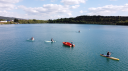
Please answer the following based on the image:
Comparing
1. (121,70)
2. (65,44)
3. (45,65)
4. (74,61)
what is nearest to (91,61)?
(74,61)

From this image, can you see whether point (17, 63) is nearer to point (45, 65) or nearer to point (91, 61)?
point (45, 65)

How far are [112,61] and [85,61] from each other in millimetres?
8390

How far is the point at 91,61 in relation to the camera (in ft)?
90.3

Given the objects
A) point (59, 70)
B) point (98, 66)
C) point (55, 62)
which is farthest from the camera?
point (55, 62)

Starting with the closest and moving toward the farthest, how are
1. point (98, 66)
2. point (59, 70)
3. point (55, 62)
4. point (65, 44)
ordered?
point (59, 70)
point (98, 66)
point (55, 62)
point (65, 44)

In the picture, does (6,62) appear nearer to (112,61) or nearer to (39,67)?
(39,67)

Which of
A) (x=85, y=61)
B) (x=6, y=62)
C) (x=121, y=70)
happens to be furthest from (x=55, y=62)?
(x=121, y=70)

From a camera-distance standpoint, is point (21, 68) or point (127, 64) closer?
point (21, 68)

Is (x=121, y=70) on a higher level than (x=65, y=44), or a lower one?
lower

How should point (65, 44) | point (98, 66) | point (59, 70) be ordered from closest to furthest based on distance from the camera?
1. point (59, 70)
2. point (98, 66)
3. point (65, 44)

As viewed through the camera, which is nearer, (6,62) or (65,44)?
(6,62)

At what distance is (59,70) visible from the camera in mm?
22547

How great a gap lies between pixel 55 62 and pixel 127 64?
20.2 m

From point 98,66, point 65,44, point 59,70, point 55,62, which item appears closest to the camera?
point 59,70
